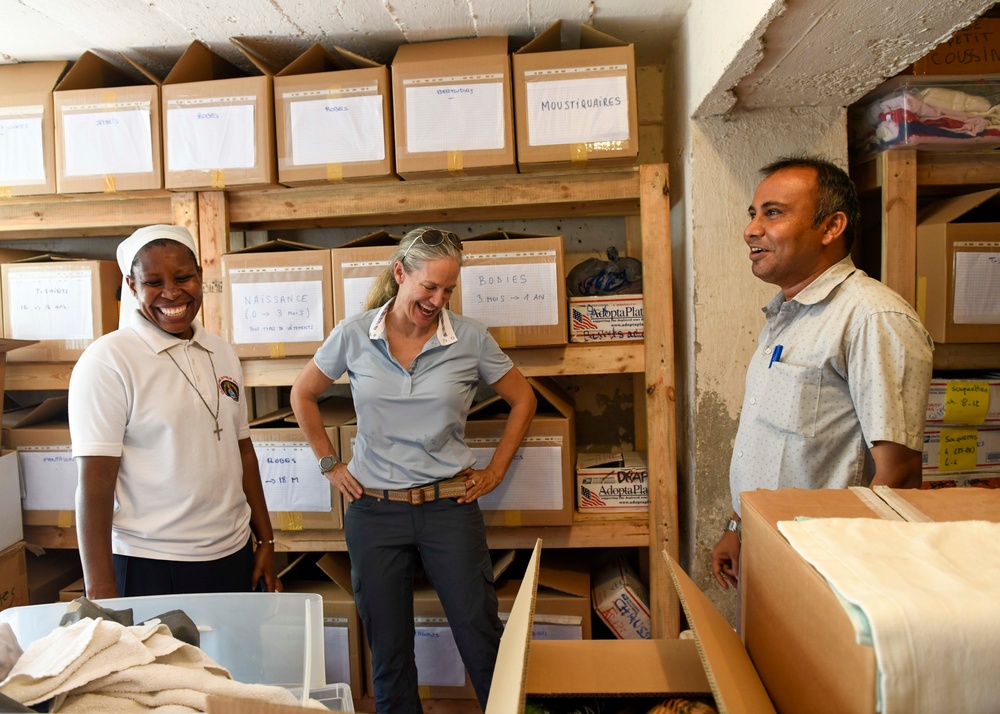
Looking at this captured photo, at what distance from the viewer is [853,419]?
4.49ft

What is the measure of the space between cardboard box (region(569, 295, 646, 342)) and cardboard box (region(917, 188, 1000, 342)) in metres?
0.88

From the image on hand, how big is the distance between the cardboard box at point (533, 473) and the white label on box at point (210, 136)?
111cm

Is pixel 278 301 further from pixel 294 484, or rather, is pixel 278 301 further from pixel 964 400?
pixel 964 400

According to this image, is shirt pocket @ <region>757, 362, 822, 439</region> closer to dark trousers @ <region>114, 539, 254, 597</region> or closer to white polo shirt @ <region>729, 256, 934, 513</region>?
white polo shirt @ <region>729, 256, 934, 513</region>

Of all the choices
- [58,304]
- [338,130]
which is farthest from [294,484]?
[338,130]

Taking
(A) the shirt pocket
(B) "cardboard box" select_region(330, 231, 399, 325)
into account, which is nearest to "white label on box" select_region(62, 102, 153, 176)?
(B) "cardboard box" select_region(330, 231, 399, 325)

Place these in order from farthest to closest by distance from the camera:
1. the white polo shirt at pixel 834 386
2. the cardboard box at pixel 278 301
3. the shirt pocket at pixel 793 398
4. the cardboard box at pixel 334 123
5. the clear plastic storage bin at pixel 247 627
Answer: the cardboard box at pixel 278 301 → the cardboard box at pixel 334 123 → the shirt pocket at pixel 793 398 → the white polo shirt at pixel 834 386 → the clear plastic storage bin at pixel 247 627

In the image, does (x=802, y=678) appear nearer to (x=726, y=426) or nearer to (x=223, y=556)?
(x=223, y=556)

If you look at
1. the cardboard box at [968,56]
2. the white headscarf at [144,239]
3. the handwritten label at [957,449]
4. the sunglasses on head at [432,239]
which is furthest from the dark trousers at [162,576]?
the cardboard box at [968,56]

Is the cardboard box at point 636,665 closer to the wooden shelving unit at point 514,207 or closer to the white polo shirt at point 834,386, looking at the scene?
the white polo shirt at point 834,386

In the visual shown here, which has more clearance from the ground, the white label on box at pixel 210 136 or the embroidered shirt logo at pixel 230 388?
the white label on box at pixel 210 136

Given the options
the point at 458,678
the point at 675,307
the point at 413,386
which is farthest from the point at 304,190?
the point at 458,678

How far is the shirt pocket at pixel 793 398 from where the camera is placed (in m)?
1.37

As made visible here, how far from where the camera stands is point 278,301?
6.88 ft
